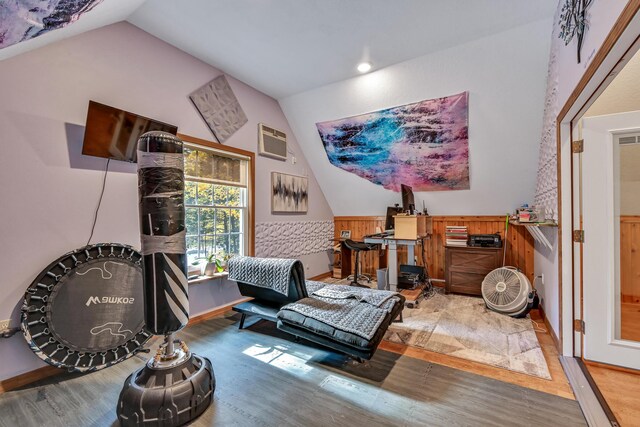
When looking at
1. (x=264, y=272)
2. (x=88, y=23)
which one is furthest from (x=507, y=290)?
(x=88, y=23)

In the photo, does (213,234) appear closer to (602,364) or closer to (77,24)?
(77,24)

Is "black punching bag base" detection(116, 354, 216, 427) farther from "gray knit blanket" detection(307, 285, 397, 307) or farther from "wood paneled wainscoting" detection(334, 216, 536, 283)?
"wood paneled wainscoting" detection(334, 216, 536, 283)

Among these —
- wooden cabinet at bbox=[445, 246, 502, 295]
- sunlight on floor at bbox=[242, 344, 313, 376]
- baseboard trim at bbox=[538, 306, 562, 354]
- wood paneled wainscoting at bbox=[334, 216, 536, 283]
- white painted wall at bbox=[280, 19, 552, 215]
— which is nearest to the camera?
sunlight on floor at bbox=[242, 344, 313, 376]

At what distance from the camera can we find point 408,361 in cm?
230

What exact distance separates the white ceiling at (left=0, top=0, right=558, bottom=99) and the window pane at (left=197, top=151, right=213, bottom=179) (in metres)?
1.13

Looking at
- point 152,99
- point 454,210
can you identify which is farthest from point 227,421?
point 454,210

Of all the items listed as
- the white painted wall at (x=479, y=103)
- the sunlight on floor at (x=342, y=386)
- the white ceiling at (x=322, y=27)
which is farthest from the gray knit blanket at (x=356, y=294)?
the white ceiling at (x=322, y=27)

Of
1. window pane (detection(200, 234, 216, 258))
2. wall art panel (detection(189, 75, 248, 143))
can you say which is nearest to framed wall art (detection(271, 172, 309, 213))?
wall art panel (detection(189, 75, 248, 143))

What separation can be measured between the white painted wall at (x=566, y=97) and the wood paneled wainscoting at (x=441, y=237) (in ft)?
3.95

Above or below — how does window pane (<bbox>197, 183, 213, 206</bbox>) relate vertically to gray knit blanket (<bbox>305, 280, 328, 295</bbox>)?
above

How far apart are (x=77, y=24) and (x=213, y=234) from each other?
7.43 ft

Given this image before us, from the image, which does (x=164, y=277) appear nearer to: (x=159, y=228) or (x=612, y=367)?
(x=159, y=228)

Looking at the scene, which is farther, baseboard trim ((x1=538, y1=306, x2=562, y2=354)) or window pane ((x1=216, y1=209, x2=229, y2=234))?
window pane ((x1=216, y1=209, x2=229, y2=234))

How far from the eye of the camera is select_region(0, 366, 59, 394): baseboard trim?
6.40 ft
